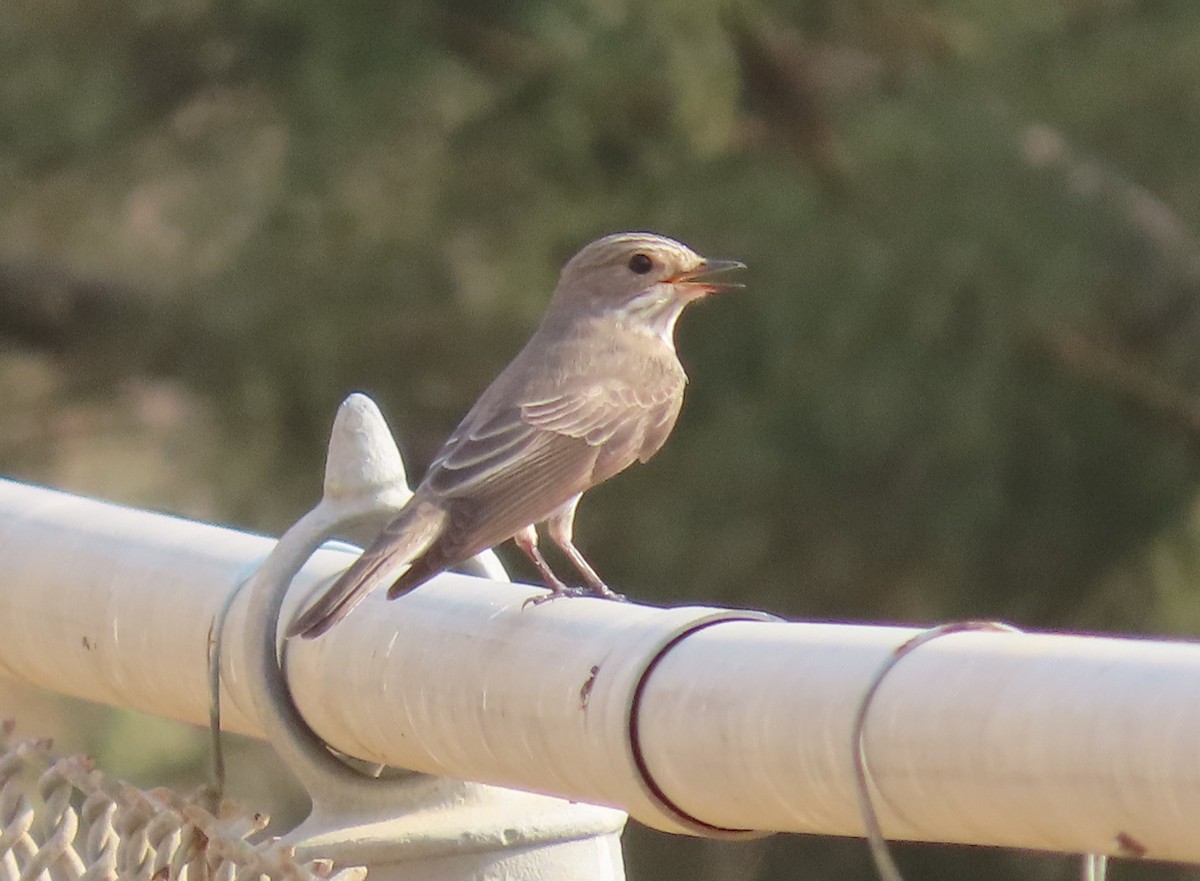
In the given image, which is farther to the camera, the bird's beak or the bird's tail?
the bird's beak

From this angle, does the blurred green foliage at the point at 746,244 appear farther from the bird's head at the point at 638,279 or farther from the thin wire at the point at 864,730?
the thin wire at the point at 864,730

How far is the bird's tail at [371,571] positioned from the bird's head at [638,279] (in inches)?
66.4

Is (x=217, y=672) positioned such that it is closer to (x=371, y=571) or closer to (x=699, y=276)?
(x=371, y=571)

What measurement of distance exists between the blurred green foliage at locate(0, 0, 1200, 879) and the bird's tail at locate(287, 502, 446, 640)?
308 centimetres

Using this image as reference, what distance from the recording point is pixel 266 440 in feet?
20.9

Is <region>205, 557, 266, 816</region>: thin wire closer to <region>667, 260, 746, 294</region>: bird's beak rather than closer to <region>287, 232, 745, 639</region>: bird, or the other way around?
<region>287, 232, 745, 639</region>: bird

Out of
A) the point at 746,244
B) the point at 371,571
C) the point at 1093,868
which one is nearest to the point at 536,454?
the point at 371,571

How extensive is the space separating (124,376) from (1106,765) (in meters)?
5.76

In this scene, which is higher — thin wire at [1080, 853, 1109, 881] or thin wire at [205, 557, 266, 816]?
thin wire at [1080, 853, 1109, 881]

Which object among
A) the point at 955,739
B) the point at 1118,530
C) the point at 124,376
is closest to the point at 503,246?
the point at 124,376

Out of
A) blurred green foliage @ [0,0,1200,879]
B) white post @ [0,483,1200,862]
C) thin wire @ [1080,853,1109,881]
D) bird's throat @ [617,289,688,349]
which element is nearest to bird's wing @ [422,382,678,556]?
bird's throat @ [617,289,688,349]

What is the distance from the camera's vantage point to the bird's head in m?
4.28

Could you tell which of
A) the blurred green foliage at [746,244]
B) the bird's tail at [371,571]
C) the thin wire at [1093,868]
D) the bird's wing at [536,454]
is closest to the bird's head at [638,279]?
the bird's wing at [536,454]

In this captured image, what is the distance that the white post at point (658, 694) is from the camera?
1304 mm
